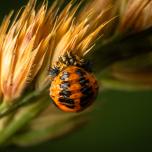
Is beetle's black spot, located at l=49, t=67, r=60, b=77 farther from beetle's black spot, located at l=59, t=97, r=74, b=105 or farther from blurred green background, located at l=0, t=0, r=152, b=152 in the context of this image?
blurred green background, located at l=0, t=0, r=152, b=152

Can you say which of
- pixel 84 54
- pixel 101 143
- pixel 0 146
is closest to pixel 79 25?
pixel 84 54

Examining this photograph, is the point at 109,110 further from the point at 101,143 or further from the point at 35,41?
the point at 35,41

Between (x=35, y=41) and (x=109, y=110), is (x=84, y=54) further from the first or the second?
(x=109, y=110)

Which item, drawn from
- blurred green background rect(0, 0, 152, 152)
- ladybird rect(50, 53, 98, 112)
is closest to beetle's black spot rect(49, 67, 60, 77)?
ladybird rect(50, 53, 98, 112)

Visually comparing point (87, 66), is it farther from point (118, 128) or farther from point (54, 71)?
point (118, 128)

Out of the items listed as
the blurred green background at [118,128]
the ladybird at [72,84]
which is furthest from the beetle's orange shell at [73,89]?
the blurred green background at [118,128]

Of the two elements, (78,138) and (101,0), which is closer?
(101,0)

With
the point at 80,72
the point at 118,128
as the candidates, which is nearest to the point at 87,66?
the point at 80,72

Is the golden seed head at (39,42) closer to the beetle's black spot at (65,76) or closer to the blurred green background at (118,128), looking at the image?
the beetle's black spot at (65,76)
